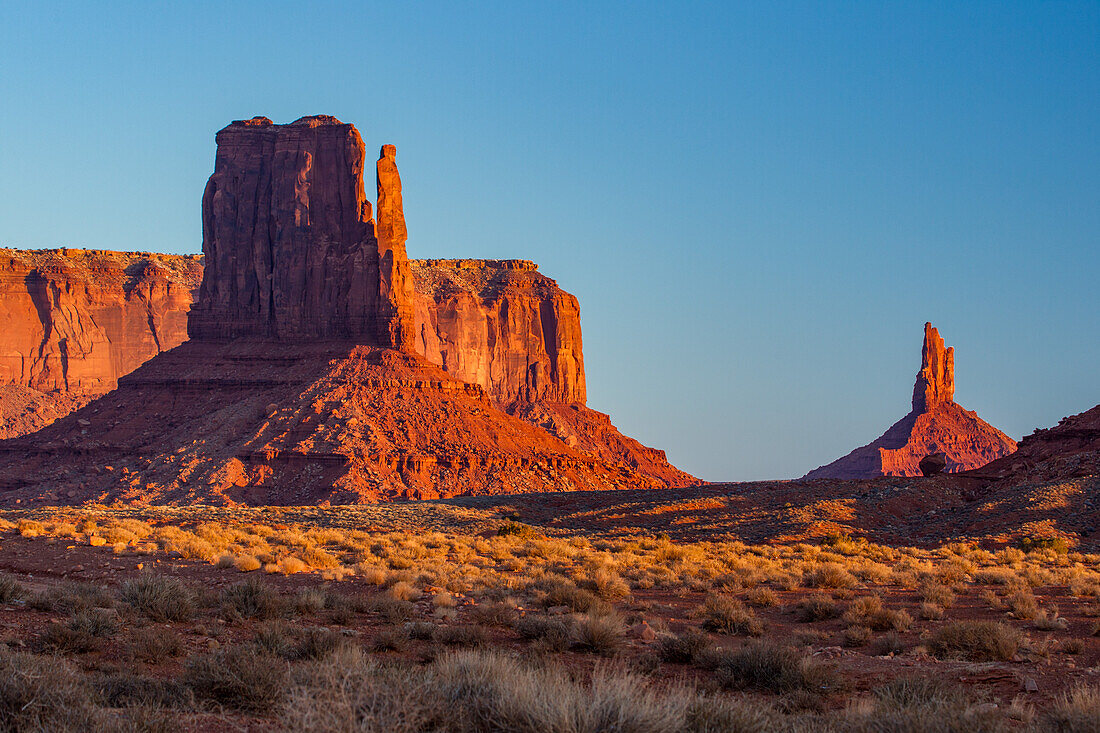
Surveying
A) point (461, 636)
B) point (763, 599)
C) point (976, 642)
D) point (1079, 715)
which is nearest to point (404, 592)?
point (461, 636)

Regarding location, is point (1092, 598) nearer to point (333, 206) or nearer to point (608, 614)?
point (608, 614)

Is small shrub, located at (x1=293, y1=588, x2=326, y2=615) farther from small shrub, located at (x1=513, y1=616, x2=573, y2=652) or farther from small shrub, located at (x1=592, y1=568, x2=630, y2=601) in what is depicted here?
small shrub, located at (x1=592, y1=568, x2=630, y2=601)

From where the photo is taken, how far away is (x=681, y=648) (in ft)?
39.0

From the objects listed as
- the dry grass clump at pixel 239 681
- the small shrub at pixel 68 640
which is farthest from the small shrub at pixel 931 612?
the small shrub at pixel 68 640

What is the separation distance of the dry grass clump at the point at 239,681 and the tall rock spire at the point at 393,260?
70588mm

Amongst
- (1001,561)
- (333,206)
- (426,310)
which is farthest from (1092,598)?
(426,310)

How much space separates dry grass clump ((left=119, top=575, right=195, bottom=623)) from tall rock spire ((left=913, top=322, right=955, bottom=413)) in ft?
421

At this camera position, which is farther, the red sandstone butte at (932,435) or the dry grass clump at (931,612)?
the red sandstone butte at (932,435)

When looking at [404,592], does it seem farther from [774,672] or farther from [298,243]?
[298,243]

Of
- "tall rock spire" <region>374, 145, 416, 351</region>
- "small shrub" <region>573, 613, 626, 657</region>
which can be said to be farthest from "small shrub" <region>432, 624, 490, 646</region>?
"tall rock spire" <region>374, 145, 416, 351</region>

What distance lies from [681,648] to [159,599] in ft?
23.7

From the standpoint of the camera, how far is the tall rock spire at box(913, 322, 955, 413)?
130750 millimetres

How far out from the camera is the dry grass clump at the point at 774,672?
10297 mm

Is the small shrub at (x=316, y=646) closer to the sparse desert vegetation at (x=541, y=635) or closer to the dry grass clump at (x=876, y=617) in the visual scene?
the sparse desert vegetation at (x=541, y=635)
